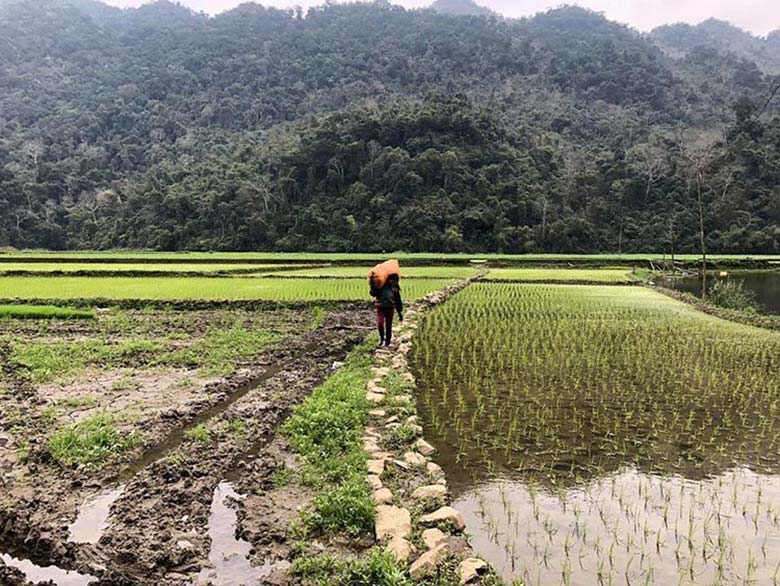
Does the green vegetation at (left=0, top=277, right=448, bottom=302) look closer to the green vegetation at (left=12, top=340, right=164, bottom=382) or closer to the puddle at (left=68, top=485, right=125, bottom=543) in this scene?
the green vegetation at (left=12, top=340, right=164, bottom=382)

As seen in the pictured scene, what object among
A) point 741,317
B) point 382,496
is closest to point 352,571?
point 382,496

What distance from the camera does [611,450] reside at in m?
5.51

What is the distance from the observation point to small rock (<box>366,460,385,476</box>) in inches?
186

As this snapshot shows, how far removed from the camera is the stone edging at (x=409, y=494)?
138 inches

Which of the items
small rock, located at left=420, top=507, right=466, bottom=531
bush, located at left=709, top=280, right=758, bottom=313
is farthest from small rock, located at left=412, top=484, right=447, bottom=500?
bush, located at left=709, top=280, right=758, bottom=313

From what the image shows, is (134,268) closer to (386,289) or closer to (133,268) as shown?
(133,268)

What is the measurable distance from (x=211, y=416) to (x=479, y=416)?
2783mm

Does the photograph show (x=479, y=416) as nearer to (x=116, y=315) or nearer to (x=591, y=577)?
(x=591, y=577)

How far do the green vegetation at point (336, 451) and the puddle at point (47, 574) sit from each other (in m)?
1.27

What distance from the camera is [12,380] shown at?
8156 millimetres

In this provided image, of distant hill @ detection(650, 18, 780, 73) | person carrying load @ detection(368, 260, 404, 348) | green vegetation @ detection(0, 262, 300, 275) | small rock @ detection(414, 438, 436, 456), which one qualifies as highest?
distant hill @ detection(650, 18, 780, 73)

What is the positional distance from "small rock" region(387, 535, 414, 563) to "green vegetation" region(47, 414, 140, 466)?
2796mm

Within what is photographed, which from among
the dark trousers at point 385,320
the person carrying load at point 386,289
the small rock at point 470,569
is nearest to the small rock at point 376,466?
the small rock at point 470,569

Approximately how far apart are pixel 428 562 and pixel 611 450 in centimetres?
270
